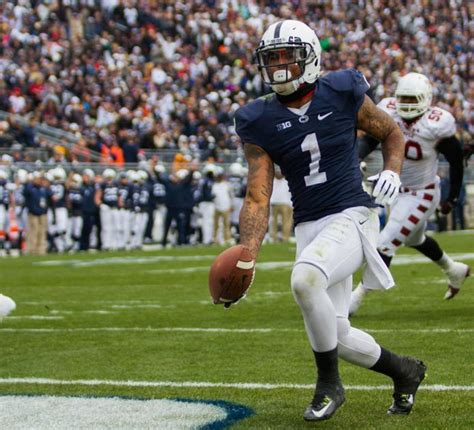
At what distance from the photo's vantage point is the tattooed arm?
498 cm

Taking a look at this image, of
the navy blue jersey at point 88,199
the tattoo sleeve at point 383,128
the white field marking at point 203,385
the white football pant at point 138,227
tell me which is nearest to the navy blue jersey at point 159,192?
the white football pant at point 138,227

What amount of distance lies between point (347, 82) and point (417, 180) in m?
4.23

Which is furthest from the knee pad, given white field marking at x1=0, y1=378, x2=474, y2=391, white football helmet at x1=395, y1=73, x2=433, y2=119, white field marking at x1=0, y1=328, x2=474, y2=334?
white football helmet at x1=395, y1=73, x2=433, y2=119

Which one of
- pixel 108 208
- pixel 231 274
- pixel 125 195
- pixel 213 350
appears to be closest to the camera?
pixel 231 274

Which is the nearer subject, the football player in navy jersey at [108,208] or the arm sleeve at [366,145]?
the arm sleeve at [366,145]

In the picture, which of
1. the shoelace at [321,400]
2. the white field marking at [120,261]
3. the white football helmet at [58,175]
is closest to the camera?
the shoelace at [321,400]

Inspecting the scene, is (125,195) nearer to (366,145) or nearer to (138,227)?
(138,227)

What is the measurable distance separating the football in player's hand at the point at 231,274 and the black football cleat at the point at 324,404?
54cm

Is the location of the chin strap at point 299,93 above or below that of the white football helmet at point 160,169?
above

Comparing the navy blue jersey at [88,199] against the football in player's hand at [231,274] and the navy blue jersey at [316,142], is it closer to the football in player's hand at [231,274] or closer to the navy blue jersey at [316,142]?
the navy blue jersey at [316,142]

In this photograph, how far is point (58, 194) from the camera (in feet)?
70.7

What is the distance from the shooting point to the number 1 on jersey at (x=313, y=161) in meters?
5.09

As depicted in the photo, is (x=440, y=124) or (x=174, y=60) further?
(x=174, y=60)

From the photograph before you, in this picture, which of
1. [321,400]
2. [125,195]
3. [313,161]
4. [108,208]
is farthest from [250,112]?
[125,195]
